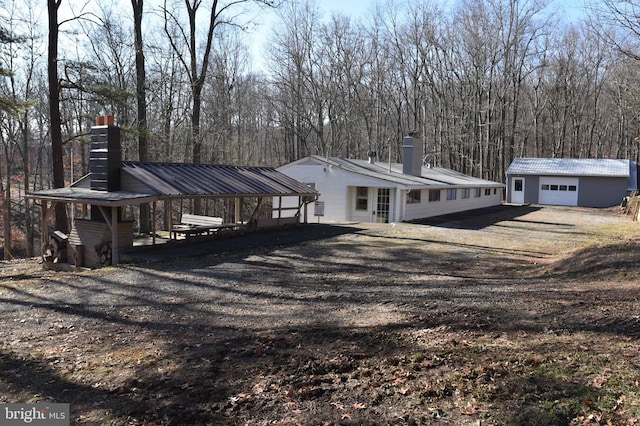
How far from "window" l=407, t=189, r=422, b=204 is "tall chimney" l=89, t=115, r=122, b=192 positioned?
12745 mm

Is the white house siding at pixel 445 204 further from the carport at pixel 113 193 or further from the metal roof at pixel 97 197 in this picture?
the metal roof at pixel 97 197

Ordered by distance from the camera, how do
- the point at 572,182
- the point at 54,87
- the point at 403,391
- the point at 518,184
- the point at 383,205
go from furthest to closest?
the point at 518,184 → the point at 572,182 → the point at 383,205 → the point at 54,87 → the point at 403,391

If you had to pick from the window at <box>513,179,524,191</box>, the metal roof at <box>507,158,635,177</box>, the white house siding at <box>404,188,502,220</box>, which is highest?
the metal roof at <box>507,158,635,177</box>

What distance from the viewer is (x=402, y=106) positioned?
46.0 metres

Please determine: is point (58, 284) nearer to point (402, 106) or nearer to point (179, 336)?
point (179, 336)

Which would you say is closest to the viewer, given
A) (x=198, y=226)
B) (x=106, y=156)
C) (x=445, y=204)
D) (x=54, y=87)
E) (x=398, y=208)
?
(x=106, y=156)

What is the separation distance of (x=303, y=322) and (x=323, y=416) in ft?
9.28

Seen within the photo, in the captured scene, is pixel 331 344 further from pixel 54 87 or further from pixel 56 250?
pixel 54 87

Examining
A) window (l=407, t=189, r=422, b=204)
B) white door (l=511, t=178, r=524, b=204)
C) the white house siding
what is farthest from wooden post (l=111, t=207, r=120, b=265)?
white door (l=511, t=178, r=524, b=204)

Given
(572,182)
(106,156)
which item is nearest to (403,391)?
(106,156)

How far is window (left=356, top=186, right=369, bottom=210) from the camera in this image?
22.7 metres

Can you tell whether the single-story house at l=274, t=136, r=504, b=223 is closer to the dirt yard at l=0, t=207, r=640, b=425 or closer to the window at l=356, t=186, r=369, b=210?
the window at l=356, t=186, r=369, b=210

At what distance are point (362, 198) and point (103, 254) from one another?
12.7m

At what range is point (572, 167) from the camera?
113ft
